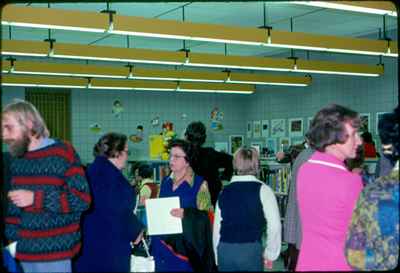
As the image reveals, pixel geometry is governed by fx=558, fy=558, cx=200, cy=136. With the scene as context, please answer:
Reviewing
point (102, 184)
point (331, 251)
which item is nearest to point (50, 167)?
point (102, 184)

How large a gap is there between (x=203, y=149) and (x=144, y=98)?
33.1 feet

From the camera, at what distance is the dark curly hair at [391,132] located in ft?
6.46

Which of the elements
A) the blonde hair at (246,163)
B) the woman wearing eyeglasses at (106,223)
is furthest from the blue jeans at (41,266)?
the blonde hair at (246,163)

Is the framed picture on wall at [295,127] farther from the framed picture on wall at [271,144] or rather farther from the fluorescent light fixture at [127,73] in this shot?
the fluorescent light fixture at [127,73]

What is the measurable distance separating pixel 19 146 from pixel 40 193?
0.22 m

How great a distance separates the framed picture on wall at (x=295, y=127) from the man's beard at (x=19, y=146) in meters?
10.9

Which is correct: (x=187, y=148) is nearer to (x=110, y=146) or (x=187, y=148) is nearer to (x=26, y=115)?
(x=110, y=146)

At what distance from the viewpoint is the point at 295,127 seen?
13.0 metres

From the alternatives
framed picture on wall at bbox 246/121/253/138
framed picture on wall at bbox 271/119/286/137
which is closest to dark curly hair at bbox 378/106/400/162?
framed picture on wall at bbox 271/119/286/137

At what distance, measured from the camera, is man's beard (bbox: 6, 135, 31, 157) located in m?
2.29

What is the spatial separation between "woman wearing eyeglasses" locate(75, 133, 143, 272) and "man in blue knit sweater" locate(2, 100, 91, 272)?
65 cm

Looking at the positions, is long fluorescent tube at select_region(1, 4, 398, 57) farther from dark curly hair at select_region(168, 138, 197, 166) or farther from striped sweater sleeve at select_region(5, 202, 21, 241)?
striped sweater sleeve at select_region(5, 202, 21, 241)

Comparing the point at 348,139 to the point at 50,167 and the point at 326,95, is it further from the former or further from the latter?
the point at 326,95

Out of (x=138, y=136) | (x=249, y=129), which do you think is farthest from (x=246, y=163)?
(x=249, y=129)
